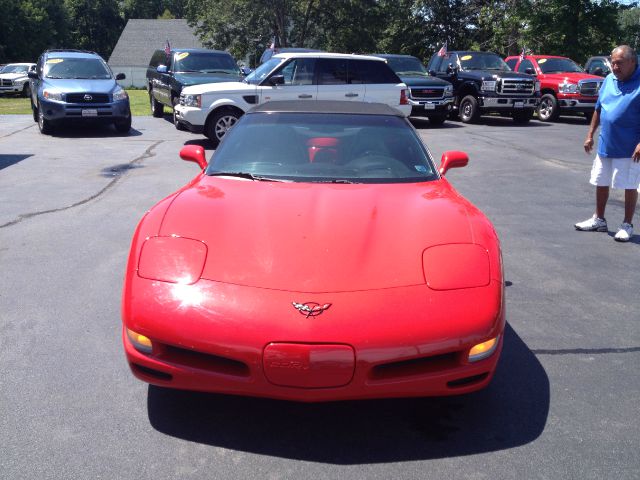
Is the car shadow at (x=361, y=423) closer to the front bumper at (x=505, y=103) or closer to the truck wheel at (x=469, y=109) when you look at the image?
the front bumper at (x=505, y=103)

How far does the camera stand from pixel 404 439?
9.59 feet

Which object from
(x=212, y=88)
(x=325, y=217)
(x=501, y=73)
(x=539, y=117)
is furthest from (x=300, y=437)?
(x=539, y=117)

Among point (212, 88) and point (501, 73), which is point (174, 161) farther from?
point (501, 73)

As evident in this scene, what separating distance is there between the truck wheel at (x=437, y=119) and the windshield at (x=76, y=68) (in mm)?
8423

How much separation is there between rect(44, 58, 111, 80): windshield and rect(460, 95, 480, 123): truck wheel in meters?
9.72

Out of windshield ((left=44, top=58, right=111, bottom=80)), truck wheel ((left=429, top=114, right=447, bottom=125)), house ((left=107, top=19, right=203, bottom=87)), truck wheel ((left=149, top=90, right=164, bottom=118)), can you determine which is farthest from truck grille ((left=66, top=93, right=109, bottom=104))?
house ((left=107, top=19, right=203, bottom=87))

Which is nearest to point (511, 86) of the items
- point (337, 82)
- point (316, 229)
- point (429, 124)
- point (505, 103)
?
point (505, 103)

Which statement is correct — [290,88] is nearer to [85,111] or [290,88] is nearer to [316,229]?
[85,111]

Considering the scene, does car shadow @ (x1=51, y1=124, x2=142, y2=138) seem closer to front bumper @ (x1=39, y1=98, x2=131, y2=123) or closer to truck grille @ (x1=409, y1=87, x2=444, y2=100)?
front bumper @ (x1=39, y1=98, x2=131, y2=123)

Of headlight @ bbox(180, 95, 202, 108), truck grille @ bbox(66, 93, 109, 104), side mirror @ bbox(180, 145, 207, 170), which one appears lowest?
truck grille @ bbox(66, 93, 109, 104)

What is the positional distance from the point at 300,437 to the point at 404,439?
487mm

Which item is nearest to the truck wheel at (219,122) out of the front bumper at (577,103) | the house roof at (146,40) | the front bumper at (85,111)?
the front bumper at (85,111)

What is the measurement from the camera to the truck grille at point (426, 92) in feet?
54.4

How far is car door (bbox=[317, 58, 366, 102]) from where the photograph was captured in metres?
12.9
